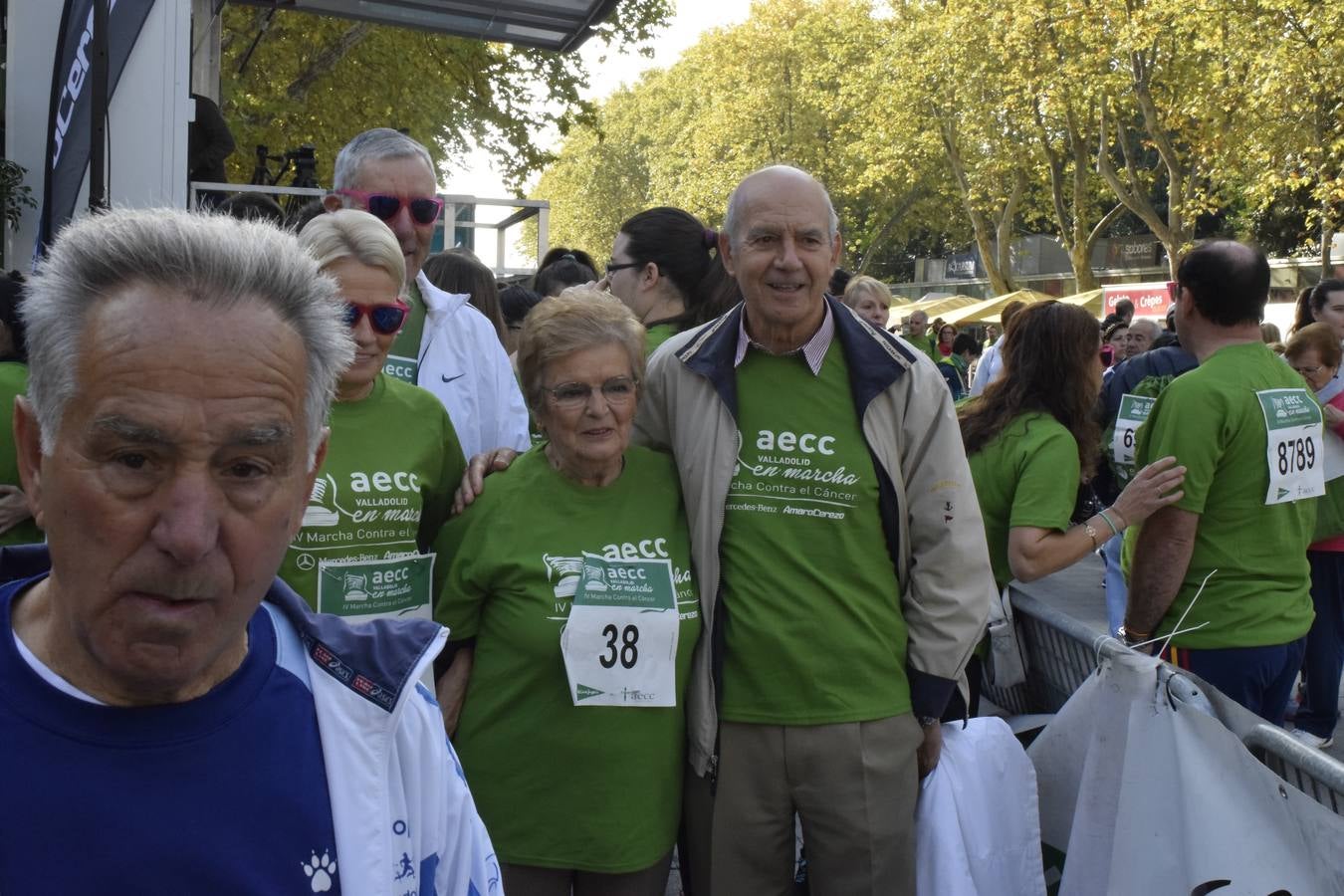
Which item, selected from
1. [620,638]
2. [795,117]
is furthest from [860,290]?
[795,117]

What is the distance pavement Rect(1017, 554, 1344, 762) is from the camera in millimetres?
8964

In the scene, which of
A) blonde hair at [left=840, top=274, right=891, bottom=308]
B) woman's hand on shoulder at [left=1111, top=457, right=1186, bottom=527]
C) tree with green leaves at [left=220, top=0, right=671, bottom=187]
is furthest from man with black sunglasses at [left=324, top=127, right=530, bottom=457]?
tree with green leaves at [left=220, top=0, right=671, bottom=187]

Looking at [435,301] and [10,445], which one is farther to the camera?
[435,301]

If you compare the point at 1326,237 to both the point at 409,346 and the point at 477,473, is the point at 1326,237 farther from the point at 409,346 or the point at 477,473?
the point at 477,473

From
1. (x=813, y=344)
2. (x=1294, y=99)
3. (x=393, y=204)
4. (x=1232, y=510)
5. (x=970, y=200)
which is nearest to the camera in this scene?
(x=813, y=344)

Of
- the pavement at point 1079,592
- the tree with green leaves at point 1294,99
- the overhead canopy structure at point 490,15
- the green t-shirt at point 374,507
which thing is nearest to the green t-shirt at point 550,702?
the green t-shirt at point 374,507

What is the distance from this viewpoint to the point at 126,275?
4.21 feet

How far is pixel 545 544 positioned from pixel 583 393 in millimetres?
348

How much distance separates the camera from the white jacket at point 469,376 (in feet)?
11.9

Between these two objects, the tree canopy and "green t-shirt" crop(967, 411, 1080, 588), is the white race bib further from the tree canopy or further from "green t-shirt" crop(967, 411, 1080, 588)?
the tree canopy

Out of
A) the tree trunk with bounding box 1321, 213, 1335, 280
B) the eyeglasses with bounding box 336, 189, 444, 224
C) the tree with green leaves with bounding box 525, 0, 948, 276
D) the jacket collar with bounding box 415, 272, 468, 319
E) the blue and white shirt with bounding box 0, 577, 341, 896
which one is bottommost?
the blue and white shirt with bounding box 0, 577, 341, 896

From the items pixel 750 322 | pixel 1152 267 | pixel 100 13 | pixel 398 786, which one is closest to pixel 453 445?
pixel 750 322

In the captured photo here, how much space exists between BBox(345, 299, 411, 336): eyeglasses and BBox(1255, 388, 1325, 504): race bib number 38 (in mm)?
2618

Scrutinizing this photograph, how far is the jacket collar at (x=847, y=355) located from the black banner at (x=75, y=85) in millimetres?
3397
